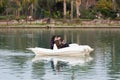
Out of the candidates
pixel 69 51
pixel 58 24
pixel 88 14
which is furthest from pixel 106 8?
pixel 69 51

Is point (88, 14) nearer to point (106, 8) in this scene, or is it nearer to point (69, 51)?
point (106, 8)

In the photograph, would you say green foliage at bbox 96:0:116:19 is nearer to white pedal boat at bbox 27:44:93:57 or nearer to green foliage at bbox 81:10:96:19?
green foliage at bbox 81:10:96:19

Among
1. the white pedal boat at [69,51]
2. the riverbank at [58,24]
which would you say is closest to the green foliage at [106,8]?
the riverbank at [58,24]

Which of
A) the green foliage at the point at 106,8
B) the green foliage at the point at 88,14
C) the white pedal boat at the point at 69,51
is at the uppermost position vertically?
the white pedal boat at the point at 69,51

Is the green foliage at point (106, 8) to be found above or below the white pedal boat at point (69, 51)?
below

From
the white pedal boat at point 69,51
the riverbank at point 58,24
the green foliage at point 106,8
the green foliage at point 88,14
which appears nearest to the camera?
the white pedal boat at point 69,51

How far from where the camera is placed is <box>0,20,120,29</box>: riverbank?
246 feet

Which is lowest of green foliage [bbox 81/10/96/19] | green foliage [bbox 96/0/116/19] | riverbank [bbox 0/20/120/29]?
riverbank [bbox 0/20/120/29]

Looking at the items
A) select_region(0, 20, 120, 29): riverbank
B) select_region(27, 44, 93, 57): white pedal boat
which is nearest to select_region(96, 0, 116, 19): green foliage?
select_region(0, 20, 120, 29): riverbank

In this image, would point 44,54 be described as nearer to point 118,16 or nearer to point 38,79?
point 38,79

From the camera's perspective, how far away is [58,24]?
77062 millimetres

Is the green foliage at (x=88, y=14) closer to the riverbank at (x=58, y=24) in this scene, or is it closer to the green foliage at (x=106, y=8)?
the green foliage at (x=106, y=8)

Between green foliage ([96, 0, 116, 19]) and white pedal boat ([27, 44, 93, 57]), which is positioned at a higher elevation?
white pedal boat ([27, 44, 93, 57])

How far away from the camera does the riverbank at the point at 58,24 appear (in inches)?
2958
